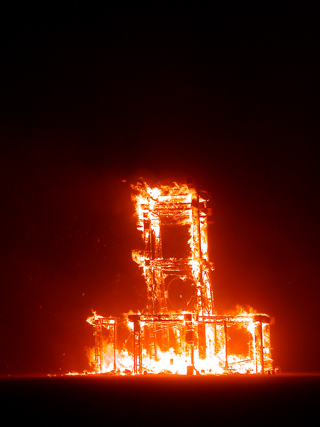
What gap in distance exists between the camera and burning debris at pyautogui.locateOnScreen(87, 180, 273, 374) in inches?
290

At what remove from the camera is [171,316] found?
713 centimetres

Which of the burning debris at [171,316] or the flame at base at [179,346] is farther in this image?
the burning debris at [171,316]

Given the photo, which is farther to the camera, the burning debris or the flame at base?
the burning debris

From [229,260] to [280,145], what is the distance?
1788 millimetres

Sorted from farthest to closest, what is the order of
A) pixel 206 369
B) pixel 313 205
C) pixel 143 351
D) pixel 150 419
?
pixel 313 205 < pixel 143 351 < pixel 206 369 < pixel 150 419

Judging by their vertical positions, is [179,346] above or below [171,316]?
below

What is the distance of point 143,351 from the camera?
25.6 ft

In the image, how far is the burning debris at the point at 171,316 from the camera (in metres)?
7.36

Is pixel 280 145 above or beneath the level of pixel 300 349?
above

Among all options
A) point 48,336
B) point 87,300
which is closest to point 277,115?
point 87,300

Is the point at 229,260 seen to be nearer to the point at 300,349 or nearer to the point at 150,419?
the point at 300,349

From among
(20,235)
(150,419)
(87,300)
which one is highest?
(20,235)

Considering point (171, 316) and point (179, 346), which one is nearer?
point (171, 316)

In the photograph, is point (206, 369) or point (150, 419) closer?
point (150, 419)
